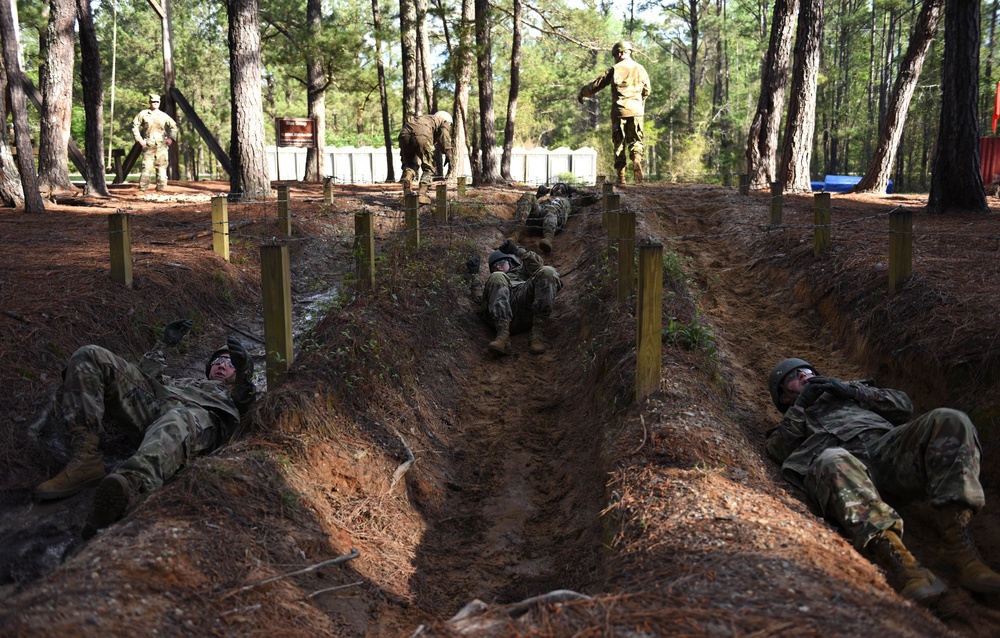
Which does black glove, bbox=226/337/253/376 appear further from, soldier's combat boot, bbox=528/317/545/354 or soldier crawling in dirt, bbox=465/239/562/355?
soldier's combat boot, bbox=528/317/545/354

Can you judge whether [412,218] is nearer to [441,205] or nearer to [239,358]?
[441,205]

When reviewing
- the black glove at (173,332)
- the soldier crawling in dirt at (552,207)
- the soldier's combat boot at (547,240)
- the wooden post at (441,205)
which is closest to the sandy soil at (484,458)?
the black glove at (173,332)

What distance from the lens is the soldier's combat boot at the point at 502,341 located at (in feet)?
27.6

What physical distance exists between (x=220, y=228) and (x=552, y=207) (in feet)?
19.7

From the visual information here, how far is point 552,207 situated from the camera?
44.9ft

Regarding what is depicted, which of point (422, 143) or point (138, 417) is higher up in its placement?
point (422, 143)

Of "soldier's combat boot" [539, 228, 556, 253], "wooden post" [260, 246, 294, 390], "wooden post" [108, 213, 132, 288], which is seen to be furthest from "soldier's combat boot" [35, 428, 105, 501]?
"soldier's combat boot" [539, 228, 556, 253]

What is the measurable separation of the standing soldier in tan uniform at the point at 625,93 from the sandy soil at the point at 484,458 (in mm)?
6808

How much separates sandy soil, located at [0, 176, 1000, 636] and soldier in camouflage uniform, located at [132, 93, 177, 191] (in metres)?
8.08

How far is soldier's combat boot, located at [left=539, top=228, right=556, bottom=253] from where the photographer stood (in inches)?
496

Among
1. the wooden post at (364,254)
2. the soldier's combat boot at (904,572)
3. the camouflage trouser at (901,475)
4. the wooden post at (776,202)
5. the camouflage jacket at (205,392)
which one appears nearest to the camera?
the soldier's combat boot at (904,572)

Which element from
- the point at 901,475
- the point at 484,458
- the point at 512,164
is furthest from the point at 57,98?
the point at 512,164

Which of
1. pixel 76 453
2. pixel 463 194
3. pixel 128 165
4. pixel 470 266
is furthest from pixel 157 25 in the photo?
pixel 76 453

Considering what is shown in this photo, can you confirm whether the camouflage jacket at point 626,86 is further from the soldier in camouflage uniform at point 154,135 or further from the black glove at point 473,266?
the soldier in camouflage uniform at point 154,135
